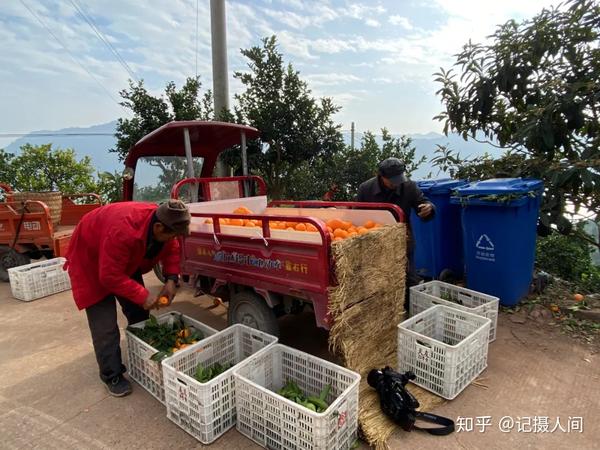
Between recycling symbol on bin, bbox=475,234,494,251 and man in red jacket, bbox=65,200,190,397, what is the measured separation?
317cm

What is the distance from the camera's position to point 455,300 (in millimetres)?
3699

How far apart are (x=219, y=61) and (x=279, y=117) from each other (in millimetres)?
1881

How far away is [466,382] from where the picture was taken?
274 centimetres

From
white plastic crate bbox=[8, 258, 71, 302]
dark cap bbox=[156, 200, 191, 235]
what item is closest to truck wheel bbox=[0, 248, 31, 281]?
white plastic crate bbox=[8, 258, 71, 302]

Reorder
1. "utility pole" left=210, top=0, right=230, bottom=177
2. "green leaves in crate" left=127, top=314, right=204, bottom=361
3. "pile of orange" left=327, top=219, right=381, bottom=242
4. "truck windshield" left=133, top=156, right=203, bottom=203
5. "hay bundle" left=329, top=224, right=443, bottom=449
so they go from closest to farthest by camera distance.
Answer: "hay bundle" left=329, top=224, right=443, bottom=449 → "pile of orange" left=327, top=219, right=381, bottom=242 → "green leaves in crate" left=127, top=314, right=204, bottom=361 → "truck windshield" left=133, top=156, right=203, bottom=203 → "utility pole" left=210, top=0, right=230, bottom=177

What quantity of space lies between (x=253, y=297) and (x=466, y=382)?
1845 millimetres

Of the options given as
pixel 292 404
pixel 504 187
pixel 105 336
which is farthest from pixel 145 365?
pixel 504 187

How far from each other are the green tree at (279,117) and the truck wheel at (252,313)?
14.3 ft

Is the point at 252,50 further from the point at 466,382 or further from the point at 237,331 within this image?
the point at 466,382

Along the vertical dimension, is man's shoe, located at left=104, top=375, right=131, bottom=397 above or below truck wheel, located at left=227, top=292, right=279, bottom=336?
below

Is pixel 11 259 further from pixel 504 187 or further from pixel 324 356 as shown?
pixel 504 187

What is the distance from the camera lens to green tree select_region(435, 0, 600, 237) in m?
3.98

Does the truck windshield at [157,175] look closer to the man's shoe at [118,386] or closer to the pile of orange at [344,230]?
the man's shoe at [118,386]

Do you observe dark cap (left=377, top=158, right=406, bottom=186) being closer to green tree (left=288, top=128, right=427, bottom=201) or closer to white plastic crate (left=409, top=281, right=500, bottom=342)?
white plastic crate (left=409, top=281, right=500, bottom=342)
